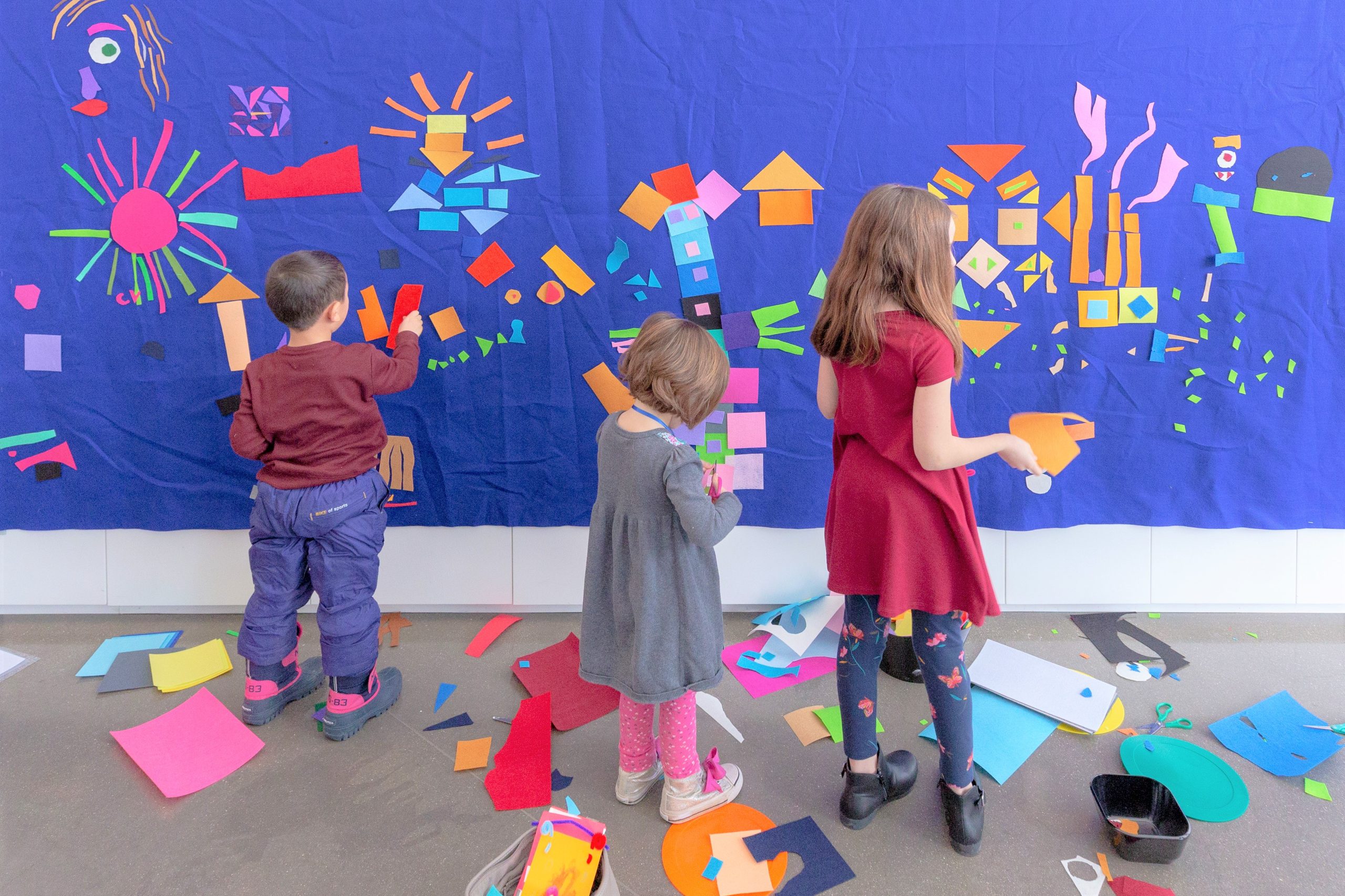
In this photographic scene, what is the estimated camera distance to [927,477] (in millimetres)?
1371

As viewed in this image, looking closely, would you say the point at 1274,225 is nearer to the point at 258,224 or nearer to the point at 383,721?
the point at 383,721

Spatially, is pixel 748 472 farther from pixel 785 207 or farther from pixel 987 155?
pixel 987 155

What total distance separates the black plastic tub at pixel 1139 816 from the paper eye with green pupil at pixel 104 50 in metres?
3.02

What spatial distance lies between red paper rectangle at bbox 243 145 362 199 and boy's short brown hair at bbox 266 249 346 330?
0.50 m

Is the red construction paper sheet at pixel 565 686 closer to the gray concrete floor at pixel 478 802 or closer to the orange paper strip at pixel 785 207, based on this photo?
the gray concrete floor at pixel 478 802

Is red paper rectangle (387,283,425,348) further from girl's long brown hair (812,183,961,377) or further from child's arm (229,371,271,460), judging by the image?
girl's long brown hair (812,183,961,377)

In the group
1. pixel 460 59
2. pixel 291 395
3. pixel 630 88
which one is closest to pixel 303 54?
pixel 460 59

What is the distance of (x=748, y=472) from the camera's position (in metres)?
2.33

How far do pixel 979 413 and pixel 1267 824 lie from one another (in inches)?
44.9

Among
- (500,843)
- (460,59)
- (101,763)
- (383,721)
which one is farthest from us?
(460,59)

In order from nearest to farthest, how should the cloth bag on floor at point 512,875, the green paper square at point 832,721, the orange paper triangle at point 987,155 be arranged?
the cloth bag on floor at point 512,875 → the green paper square at point 832,721 → the orange paper triangle at point 987,155

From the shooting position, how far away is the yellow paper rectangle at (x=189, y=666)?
2.05 metres

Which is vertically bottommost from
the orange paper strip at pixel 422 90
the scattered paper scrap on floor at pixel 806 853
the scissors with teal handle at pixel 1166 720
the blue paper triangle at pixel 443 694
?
the scattered paper scrap on floor at pixel 806 853

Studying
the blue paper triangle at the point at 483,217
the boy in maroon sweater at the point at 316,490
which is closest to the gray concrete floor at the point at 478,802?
the boy in maroon sweater at the point at 316,490
